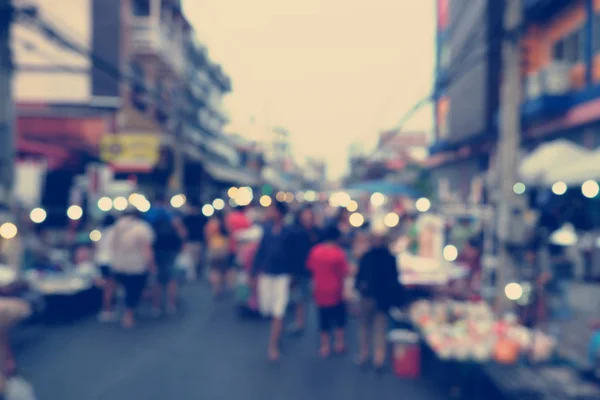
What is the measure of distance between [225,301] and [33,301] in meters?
3.82

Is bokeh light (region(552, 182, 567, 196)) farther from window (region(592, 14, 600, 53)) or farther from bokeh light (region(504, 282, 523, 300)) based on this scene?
window (region(592, 14, 600, 53))

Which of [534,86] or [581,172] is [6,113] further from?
[534,86]

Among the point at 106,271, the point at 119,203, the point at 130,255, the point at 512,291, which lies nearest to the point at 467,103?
the point at 119,203

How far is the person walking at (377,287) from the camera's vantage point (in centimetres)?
795

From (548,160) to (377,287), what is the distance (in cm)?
538

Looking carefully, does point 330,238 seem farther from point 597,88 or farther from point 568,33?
point 568,33

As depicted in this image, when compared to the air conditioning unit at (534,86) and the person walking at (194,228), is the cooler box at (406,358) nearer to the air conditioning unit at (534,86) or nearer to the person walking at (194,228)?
the person walking at (194,228)

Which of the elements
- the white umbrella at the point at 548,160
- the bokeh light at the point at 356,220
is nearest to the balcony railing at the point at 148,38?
the bokeh light at the point at 356,220

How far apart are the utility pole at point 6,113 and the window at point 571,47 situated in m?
13.5

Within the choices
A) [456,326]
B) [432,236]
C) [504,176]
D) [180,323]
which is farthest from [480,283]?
[180,323]

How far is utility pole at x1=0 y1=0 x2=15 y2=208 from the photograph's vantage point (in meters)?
9.14

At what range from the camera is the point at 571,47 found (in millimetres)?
17609

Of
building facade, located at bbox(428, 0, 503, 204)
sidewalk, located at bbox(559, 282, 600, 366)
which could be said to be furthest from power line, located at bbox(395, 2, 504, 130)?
sidewalk, located at bbox(559, 282, 600, 366)

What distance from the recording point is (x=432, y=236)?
37.4 ft
